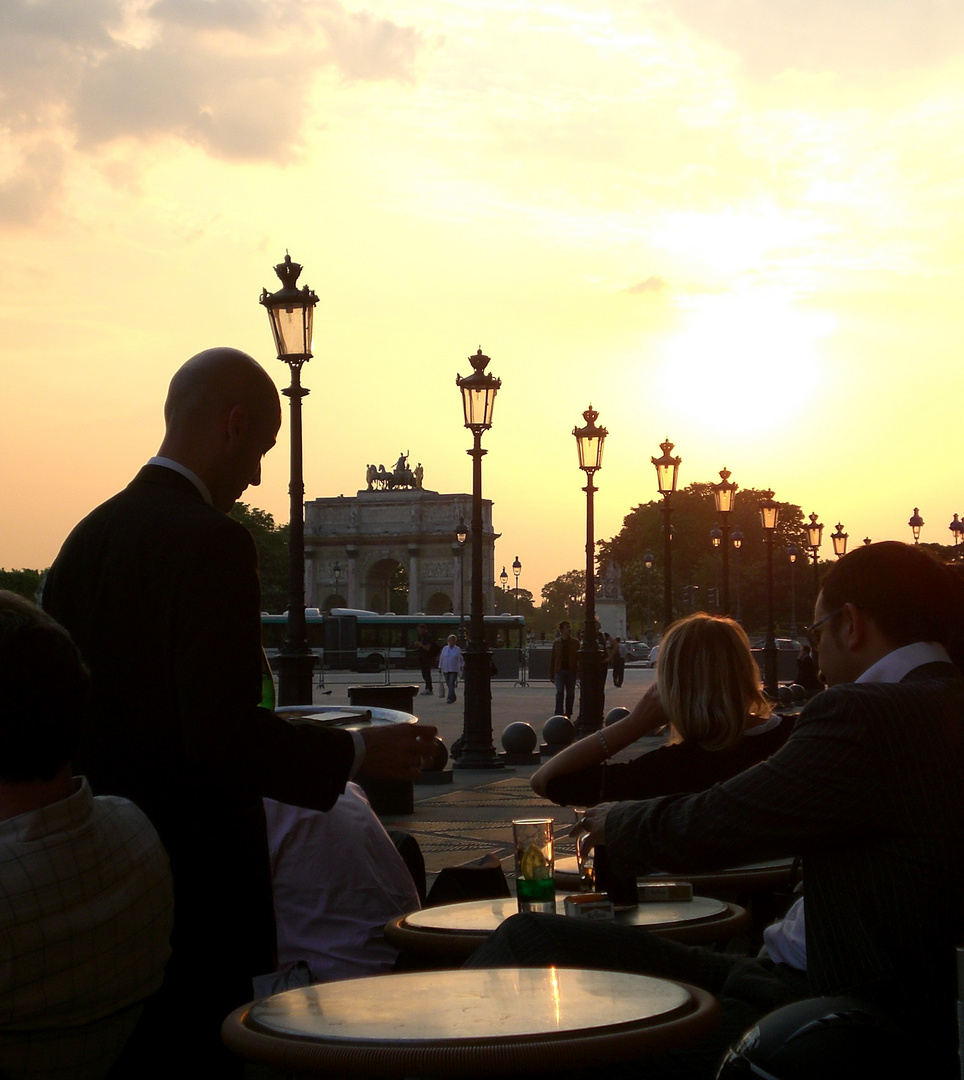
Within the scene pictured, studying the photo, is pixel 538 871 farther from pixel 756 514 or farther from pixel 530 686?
pixel 756 514

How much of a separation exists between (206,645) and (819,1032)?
130 cm

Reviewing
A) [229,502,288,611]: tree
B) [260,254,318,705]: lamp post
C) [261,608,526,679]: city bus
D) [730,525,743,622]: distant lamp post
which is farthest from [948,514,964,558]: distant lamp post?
[229,502,288,611]: tree

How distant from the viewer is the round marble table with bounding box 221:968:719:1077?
209 cm

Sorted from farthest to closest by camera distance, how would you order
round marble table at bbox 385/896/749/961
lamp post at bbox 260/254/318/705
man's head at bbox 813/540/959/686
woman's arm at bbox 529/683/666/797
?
lamp post at bbox 260/254/318/705
woman's arm at bbox 529/683/666/797
round marble table at bbox 385/896/749/961
man's head at bbox 813/540/959/686

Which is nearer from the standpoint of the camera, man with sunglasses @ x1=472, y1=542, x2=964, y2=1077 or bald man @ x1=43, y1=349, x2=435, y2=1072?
man with sunglasses @ x1=472, y1=542, x2=964, y2=1077

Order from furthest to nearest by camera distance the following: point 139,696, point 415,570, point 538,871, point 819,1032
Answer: point 415,570 → point 538,871 → point 139,696 → point 819,1032

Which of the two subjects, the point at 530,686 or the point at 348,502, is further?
the point at 348,502

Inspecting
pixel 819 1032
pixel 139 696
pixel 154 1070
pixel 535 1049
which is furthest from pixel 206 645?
pixel 819 1032

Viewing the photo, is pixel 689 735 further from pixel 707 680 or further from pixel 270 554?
pixel 270 554

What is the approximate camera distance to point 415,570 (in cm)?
10075

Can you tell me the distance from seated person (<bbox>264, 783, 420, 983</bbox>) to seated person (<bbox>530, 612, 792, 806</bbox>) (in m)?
0.62

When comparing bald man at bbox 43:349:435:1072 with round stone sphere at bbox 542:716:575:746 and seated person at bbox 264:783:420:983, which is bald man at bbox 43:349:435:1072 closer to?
seated person at bbox 264:783:420:983

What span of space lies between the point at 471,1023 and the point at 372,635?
2543 inches

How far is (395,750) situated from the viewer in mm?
3037
